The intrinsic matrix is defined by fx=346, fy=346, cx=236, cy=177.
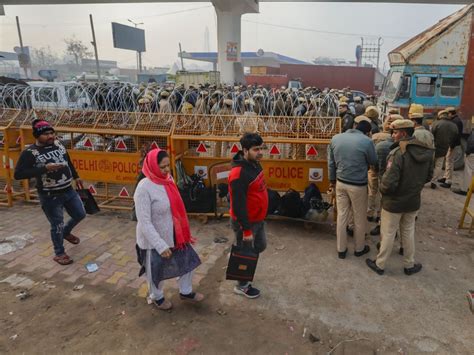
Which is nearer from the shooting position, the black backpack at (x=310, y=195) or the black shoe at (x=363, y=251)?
the black shoe at (x=363, y=251)

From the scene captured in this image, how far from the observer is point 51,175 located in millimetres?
3934

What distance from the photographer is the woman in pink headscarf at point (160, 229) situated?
2.80m

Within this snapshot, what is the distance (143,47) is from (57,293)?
61124mm

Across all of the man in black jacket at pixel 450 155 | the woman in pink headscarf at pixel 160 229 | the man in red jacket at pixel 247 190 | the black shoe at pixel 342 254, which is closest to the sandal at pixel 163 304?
the woman in pink headscarf at pixel 160 229

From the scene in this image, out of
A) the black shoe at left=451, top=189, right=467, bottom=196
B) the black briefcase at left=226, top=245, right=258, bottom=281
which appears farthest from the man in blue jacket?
the black shoe at left=451, top=189, right=467, bottom=196

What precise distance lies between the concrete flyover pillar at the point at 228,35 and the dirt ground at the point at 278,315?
2609 centimetres

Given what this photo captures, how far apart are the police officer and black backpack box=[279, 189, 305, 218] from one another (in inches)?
54.6

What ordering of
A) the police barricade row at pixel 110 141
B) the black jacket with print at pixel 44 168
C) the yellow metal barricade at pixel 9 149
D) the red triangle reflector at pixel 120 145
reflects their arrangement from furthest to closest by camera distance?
the yellow metal barricade at pixel 9 149
the red triangle reflector at pixel 120 145
the police barricade row at pixel 110 141
the black jacket with print at pixel 44 168

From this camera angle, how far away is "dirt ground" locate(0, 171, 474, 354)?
2879 mm

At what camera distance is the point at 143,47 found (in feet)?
192

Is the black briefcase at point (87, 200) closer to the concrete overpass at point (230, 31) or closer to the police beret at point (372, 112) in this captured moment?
the police beret at point (372, 112)

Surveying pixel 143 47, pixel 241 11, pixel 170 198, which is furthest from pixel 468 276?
pixel 143 47

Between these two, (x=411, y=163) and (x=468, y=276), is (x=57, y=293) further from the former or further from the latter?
(x=468, y=276)

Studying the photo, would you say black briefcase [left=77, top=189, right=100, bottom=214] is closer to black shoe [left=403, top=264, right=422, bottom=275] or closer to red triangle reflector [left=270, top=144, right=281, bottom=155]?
red triangle reflector [left=270, top=144, right=281, bottom=155]
